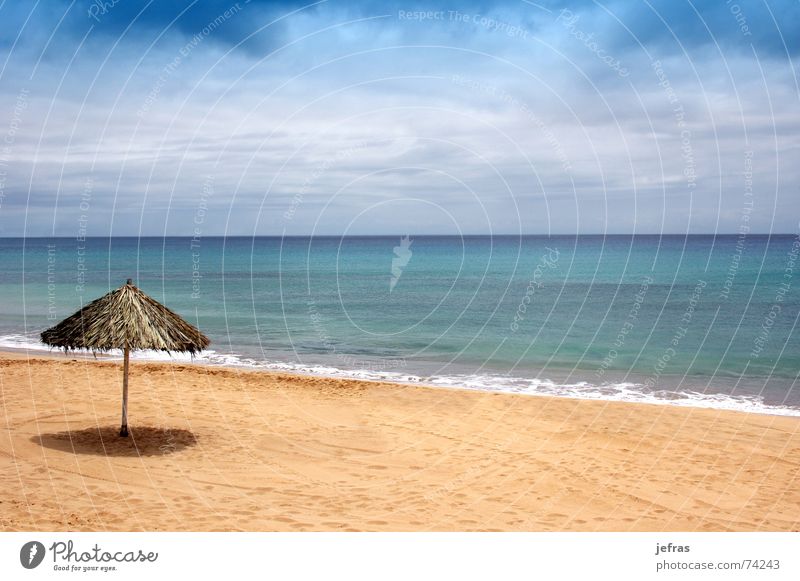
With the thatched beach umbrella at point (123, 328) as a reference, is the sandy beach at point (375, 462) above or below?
below

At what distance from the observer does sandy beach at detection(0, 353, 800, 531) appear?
929cm

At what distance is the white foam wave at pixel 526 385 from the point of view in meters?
19.0

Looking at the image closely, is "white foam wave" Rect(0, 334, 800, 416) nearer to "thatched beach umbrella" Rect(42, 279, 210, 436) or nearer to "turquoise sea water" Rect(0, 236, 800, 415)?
"turquoise sea water" Rect(0, 236, 800, 415)

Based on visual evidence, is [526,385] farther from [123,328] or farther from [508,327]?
[508,327]

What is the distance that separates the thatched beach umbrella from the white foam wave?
242 inches

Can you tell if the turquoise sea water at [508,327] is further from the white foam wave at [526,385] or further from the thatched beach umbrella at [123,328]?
the thatched beach umbrella at [123,328]

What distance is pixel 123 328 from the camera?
37.4ft

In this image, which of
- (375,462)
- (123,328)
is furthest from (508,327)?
(123,328)

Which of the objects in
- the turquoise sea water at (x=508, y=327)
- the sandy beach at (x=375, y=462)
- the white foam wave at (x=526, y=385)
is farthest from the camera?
the turquoise sea water at (x=508, y=327)

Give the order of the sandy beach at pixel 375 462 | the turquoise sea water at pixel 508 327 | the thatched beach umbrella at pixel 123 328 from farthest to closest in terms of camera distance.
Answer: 1. the turquoise sea water at pixel 508 327
2. the thatched beach umbrella at pixel 123 328
3. the sandy beach at pixel 375 462

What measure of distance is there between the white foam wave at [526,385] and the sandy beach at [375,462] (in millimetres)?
2002

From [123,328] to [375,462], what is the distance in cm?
505

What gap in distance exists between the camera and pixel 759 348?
94.0 ft

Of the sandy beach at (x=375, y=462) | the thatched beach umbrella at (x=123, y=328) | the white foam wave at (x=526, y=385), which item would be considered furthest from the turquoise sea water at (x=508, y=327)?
the thatched beach umbrella at (x=123, y=328)
